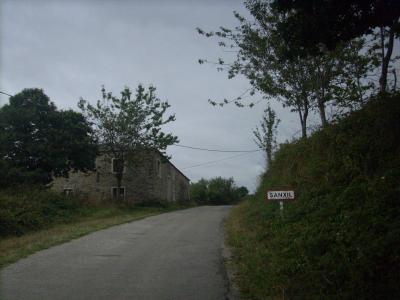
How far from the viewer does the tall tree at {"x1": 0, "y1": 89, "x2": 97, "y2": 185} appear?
25.2m

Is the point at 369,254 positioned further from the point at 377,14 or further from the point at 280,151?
the point at 280,151

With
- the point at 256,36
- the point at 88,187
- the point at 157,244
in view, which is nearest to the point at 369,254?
the point at 157,244

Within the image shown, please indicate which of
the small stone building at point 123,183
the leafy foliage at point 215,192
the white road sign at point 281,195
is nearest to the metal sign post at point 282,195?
the white road sign at point 281,195

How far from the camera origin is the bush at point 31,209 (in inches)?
637

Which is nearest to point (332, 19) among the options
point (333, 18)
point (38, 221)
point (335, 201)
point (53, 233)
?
point (333, 18)

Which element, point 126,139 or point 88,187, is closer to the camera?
point 126,139

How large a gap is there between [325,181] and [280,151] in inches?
299

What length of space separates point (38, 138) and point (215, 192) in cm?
3372

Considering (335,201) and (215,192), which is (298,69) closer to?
(335,201)

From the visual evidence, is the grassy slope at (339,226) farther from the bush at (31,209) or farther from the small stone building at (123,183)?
the small stone building at (123,183)

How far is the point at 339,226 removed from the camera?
7699 mm

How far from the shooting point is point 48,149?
25797mm

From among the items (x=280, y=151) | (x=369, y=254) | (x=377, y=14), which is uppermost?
(x=377, y=14)

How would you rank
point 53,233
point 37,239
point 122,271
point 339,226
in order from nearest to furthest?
1. point 339,226
2. point 122,271
3. point 37,239
4. point 53,233
